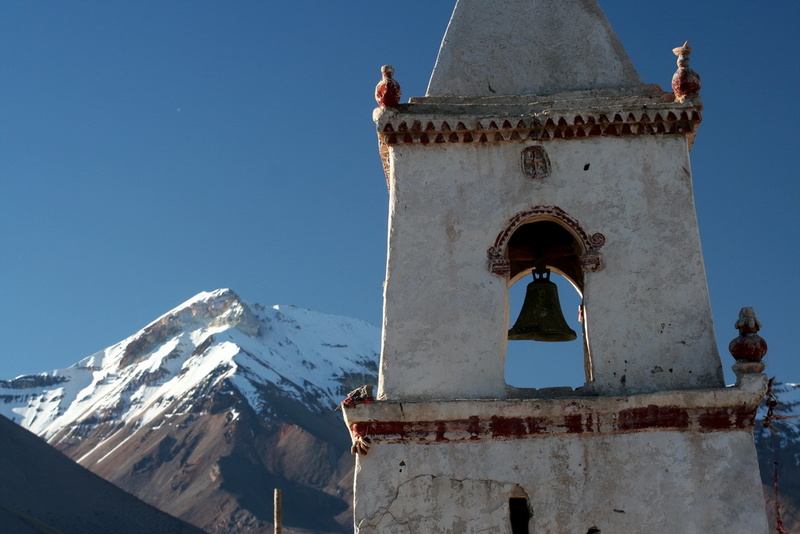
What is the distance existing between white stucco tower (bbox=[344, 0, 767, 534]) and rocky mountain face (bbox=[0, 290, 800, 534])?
5307 cm

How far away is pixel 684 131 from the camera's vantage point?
10.8 m

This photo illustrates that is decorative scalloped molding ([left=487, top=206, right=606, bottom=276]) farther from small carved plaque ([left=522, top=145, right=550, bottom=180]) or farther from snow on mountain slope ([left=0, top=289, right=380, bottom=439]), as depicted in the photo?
snow on mountain slope ([left=0, top=289, right=380, bottom=439])

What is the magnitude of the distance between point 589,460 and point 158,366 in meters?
150

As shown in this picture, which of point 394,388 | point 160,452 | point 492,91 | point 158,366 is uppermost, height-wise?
point 158,366

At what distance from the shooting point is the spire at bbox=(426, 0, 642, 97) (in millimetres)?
11477

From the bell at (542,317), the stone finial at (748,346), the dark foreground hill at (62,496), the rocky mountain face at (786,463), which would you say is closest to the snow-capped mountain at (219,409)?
the dark foreground hill at (62,496)

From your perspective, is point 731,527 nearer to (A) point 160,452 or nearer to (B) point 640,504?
(B) point 640,504

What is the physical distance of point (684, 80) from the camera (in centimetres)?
1098

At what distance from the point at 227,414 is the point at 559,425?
115 m

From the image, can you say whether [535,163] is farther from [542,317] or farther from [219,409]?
[219,409]

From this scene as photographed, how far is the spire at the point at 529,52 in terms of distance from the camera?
11477 mm

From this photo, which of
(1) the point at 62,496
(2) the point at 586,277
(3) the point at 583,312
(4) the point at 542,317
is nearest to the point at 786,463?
(1) the point at 62,496

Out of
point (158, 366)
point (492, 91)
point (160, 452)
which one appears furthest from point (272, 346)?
point (492, 91)

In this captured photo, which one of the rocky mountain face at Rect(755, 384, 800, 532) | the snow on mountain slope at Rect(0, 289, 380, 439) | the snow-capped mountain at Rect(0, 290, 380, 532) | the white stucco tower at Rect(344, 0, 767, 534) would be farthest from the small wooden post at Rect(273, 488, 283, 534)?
the snow on mountain slope at Rect(0, 289, 380, 439)
